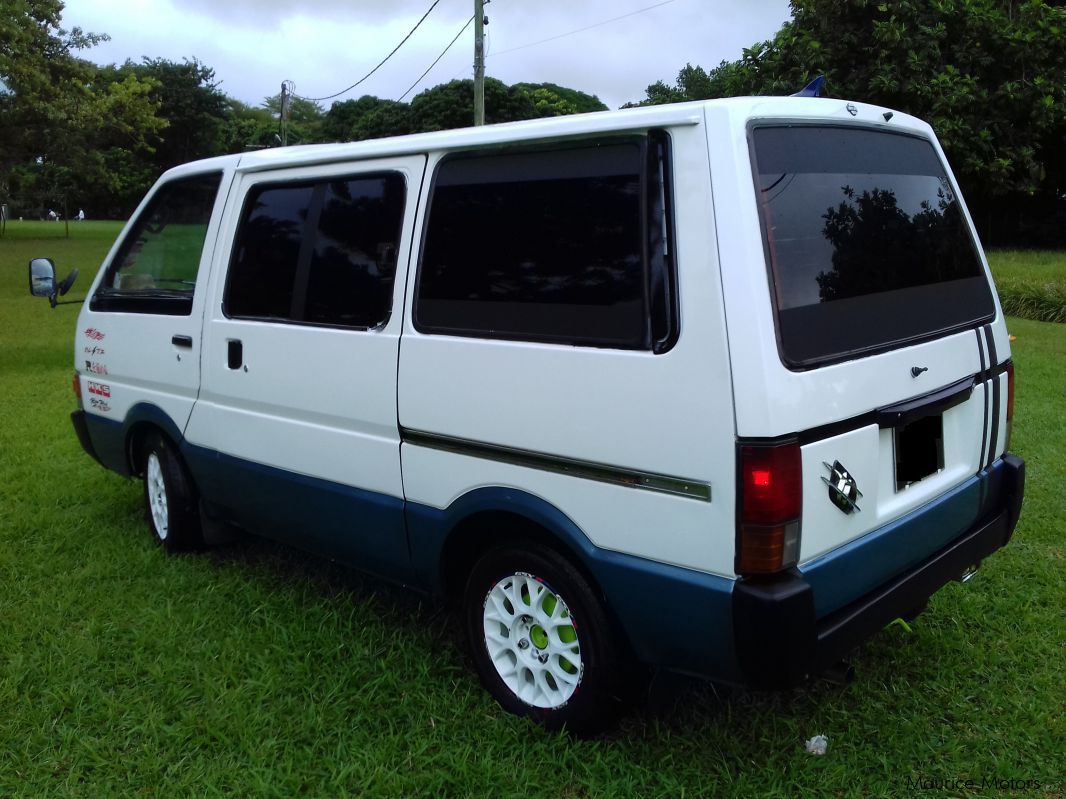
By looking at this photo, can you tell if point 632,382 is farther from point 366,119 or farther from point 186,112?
point 186,112

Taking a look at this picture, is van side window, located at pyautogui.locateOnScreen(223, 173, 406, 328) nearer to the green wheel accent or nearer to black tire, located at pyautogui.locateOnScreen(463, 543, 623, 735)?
black tire, located at pyautogui.locateOnScreen(463, 543, 623, 735)

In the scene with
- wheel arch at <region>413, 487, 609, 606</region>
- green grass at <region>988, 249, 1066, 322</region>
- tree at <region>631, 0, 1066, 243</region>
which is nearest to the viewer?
wheel arch at <region>413, 487, 609, 606</region>

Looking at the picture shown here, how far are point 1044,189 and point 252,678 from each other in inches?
932

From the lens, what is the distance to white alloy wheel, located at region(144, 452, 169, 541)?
4.52 meters

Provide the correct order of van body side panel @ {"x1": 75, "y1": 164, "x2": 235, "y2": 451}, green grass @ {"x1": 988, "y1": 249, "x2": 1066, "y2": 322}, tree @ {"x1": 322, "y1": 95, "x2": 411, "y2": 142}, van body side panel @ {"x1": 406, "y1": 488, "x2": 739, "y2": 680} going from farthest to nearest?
1. tree @ {"x1": 322, "y1": 95, "x2": 411, "y2": 142}
2. green grass @ {"x1": 988, "y1": 249, "x2": 1066, "y2": 322}
3. van body side panel @ {"x1": 75, "y1": 164, "x2": 235, "y2": 451}
4. van body side panel @ {"x1": 406, "y1": 488, "x2": 739, "y2": 680}

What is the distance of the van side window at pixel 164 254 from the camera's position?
13.5 ft

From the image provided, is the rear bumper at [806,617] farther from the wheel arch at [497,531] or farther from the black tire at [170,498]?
the black tire at [170,498]

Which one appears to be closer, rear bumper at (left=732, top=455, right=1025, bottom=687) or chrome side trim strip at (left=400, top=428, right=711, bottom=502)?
rear bumper at (left=732, top=455, right=1025, bottom=687)

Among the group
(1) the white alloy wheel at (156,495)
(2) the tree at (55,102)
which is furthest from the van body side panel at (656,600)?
(2) the tree at (55,102)

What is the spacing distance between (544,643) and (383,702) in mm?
663

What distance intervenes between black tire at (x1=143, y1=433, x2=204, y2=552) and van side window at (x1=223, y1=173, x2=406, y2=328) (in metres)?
0.95

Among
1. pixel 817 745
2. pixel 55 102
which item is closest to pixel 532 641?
pixel 817 745

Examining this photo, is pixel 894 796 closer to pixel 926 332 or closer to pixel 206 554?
pixel 926 332

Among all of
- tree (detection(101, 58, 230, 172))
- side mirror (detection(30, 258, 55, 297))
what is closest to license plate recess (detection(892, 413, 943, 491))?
side mirror (detection(30, 258, 55, 297))
